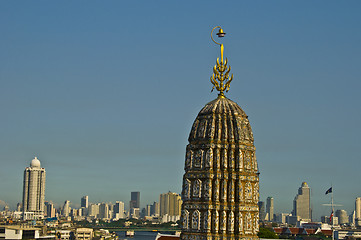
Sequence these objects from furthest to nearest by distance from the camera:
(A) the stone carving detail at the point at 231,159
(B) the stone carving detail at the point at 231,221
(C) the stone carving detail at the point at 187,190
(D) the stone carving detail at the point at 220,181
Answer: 1. (C) the stone carving detail at the point at 187,190
2. (A) the stone carving detail at the point at 231,159
3. (D) the stone carving detail at the point at 220,181
4. (B) the stone carving detail at the point at 231,221

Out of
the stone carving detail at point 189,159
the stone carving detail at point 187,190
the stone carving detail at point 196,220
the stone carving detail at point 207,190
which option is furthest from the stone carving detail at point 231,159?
the stone carving detail at point 196,220

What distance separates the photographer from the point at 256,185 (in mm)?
25750

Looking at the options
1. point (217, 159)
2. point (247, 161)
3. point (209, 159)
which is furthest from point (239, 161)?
point (209, 159)

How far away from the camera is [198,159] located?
→ 83.5 feet

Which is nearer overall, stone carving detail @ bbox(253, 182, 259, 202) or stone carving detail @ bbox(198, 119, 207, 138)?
stone carving detail @ bbox(253, 182, 259, 202)

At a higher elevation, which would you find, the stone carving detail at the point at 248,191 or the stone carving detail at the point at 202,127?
the stone carving detail at the point at 202,127

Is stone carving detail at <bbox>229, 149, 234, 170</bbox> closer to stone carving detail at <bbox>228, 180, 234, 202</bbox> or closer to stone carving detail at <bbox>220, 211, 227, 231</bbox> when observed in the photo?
stone carving detail at <bbox>228, 180, 234, 202</bbox>

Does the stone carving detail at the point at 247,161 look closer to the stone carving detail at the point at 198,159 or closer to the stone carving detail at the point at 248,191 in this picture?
the stone carving detail at the point at 248,191

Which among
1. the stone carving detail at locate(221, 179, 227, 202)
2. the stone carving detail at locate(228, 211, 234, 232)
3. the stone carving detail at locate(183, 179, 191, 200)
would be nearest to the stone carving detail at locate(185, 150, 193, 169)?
the stone carving detail at locate(183, 179, 191, 200)

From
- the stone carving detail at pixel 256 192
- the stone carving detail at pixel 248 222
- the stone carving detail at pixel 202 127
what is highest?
the stone carving detail at pixel 202 127

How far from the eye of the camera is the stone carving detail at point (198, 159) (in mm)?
25312

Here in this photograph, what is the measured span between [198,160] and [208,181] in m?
1.15

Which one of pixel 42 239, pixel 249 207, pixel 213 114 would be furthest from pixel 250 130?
pixel 42 239

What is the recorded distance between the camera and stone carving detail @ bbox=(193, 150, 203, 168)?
25.3 meters
